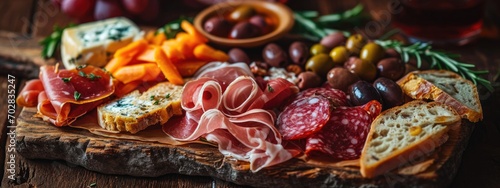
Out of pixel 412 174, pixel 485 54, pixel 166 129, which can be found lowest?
pixel 485 54

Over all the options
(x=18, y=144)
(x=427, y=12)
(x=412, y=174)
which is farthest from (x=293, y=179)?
(x=427, y=12)

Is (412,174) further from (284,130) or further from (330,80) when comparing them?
(330,80)

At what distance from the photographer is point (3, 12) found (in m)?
3.55

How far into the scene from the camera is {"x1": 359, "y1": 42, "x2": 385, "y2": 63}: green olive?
2648 mm

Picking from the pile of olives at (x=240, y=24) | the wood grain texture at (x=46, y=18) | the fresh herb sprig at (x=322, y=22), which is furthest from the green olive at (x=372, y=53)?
the wood grain texture at (x=46, y=18)

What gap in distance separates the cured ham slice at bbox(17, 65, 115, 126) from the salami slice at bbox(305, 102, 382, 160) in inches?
33.0

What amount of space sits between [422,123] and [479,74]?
2.40 feet

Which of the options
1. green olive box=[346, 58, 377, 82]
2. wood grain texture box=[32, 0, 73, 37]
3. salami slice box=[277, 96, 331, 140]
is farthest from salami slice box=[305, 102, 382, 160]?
wood grain texture box=[32, 0, 73, 37]

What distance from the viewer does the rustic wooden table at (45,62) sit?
2.23 meters

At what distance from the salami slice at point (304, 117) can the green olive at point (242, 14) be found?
0.82 m

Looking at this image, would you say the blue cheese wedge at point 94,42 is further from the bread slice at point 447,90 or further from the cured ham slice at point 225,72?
the bread slice at point 447,90

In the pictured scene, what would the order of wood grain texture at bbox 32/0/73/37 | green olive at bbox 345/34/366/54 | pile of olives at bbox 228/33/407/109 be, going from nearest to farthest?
pile of olives at bbox 228/33/407/109, green olive at bbox 345/34/366/54, wood grain texture at bbox 32/0/73/37

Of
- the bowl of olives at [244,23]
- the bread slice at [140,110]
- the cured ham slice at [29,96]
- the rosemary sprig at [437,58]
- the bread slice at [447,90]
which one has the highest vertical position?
the cured ham slice at [29,96]

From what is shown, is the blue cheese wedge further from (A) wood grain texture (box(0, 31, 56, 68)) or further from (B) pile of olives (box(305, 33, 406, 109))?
(B) pile of olives (box(305, 33, 406, 109))
